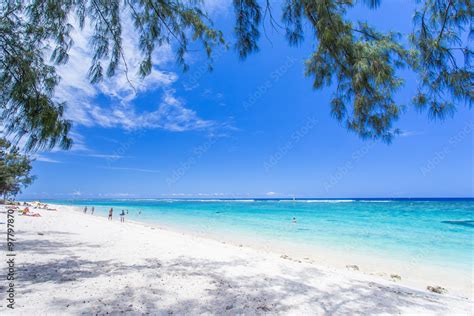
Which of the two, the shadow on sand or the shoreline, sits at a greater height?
the shadow on sand

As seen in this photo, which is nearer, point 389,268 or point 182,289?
point 182,289

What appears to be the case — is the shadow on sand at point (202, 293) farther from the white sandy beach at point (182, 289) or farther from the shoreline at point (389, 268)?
the shoreline at point (389, 268)

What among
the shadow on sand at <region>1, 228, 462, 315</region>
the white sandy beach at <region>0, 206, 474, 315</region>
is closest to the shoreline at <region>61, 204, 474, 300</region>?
the white sandy beach at <region>0, 206, 474, 315</region>

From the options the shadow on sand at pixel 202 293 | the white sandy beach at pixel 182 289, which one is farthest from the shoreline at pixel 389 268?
the shadow on sand at pixel 202 293

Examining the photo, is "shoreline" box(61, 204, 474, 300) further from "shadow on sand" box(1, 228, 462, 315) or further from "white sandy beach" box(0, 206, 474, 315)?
"shadow on sand" box(1, 228, 462, 315)

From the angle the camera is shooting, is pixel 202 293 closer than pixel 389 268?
Yes

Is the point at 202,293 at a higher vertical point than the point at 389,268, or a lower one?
higher

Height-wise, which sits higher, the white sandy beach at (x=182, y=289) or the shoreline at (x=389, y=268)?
the white sandy beach at (x=182, y=289)

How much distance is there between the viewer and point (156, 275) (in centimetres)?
430

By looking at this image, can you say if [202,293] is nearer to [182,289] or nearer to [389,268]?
[182,289]

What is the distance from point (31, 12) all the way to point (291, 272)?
616 centimetres

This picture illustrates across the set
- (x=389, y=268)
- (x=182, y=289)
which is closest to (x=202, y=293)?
(x=182, y=289)

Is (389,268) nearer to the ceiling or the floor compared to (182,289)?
nearer to the floor

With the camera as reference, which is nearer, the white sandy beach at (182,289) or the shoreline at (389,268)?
the white sandy beach at (182,289)
